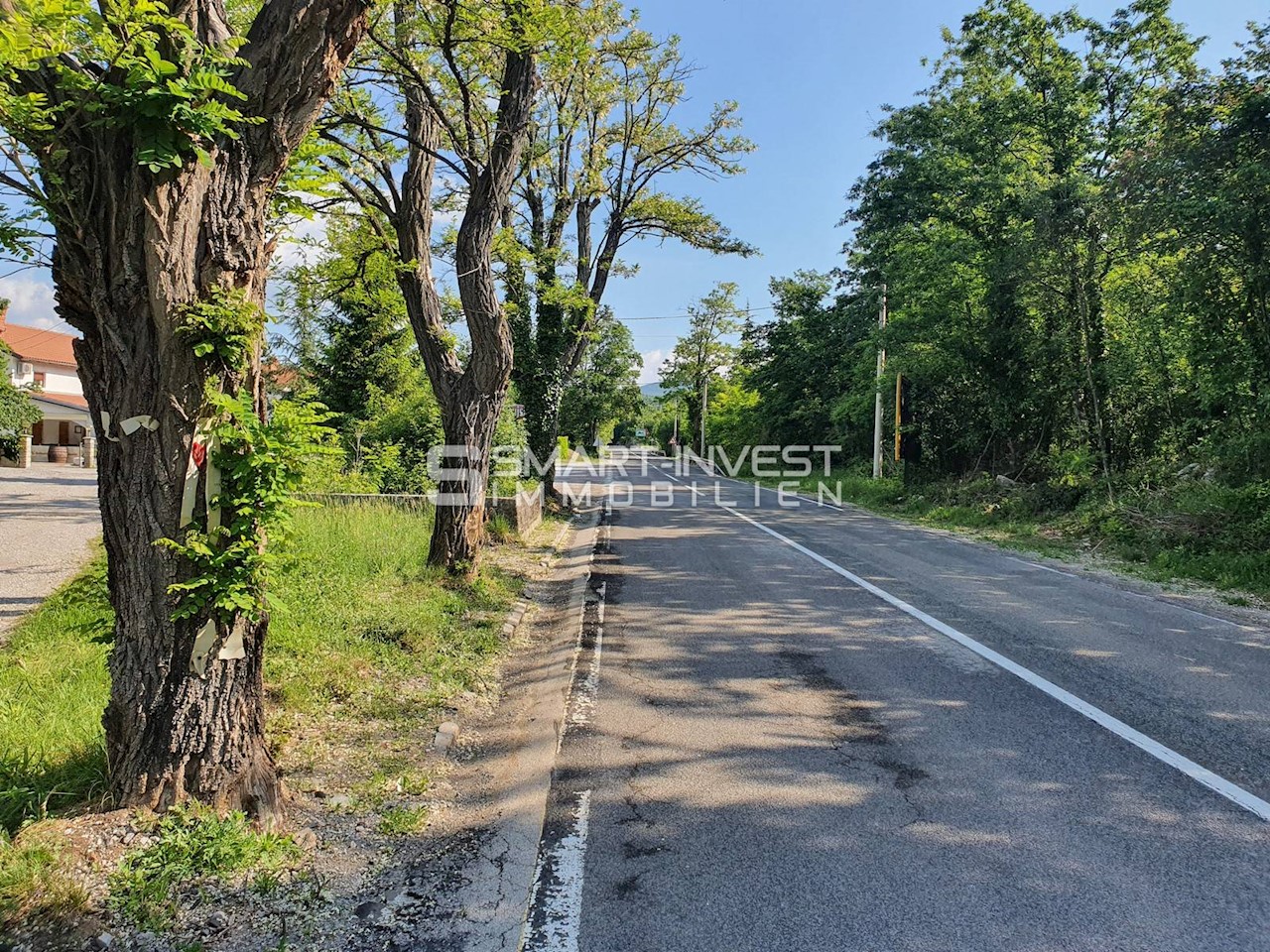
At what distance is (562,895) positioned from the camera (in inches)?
119

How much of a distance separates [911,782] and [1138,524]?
10913mm

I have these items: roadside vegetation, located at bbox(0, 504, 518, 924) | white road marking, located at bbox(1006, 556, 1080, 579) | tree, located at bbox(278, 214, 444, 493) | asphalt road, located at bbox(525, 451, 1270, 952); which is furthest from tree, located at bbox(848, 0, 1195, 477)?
roadside vegetation, located at bbox(0, 504, 518, 924)

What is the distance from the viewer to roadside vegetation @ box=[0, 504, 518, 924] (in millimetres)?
2764

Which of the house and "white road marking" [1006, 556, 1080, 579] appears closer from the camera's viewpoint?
"white road marking" [1006, 556, 1080, 579]

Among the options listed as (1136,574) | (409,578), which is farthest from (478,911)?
(1136,574)

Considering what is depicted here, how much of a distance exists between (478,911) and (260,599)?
1.53 m

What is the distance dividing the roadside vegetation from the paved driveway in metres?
1.42

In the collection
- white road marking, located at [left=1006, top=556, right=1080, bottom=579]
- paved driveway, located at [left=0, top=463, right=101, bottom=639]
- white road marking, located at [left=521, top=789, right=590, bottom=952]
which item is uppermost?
paved driveway, located at [left=0, top=463, right=101, bottom=639]

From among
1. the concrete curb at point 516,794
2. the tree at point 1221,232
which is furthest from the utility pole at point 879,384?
the concrete curb at point 516,794

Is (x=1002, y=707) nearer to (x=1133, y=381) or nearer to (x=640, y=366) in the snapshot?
(x=1133, y=381)

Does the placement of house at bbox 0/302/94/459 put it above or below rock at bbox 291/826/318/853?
above

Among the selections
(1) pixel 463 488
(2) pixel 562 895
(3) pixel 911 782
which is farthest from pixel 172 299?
(1) pixel 463 488

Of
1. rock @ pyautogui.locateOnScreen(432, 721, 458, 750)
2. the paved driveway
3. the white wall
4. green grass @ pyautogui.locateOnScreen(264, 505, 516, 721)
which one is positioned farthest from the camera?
the white wall

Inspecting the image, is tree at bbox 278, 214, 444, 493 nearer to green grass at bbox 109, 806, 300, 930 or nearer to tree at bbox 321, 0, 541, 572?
tree at bbox 321, 0, 541, 572
